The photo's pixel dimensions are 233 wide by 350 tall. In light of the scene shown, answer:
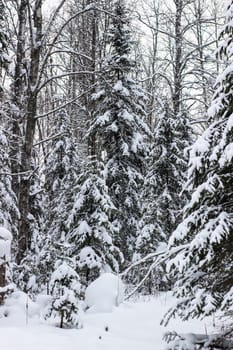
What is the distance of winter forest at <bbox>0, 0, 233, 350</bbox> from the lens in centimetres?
480

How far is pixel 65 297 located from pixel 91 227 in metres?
4.25

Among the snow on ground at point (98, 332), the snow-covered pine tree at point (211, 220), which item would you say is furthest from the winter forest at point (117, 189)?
the snow on ground at point (98, 332)

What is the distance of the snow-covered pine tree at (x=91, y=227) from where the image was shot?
34.6 ft

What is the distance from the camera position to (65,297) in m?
6.45

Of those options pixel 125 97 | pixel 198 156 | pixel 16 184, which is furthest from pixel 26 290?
pixel 125 97

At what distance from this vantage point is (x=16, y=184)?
618 inches

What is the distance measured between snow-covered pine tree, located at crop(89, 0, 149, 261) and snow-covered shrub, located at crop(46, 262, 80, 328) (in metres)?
7.42

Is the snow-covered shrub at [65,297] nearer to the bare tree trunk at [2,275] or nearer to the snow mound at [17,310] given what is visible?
the snow mound at [17,310]

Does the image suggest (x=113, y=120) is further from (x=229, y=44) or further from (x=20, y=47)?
(x=229, y=44)

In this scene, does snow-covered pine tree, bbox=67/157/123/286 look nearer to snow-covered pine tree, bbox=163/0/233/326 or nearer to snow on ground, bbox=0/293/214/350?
snow on ground, bbox=0/293/214/350

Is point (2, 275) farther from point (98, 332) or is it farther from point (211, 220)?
point (211, 220)

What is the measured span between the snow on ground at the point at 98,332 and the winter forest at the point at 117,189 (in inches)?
14.1

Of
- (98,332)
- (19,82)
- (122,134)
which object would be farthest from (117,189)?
(98,332)

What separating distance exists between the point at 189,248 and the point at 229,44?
272 centimetres
